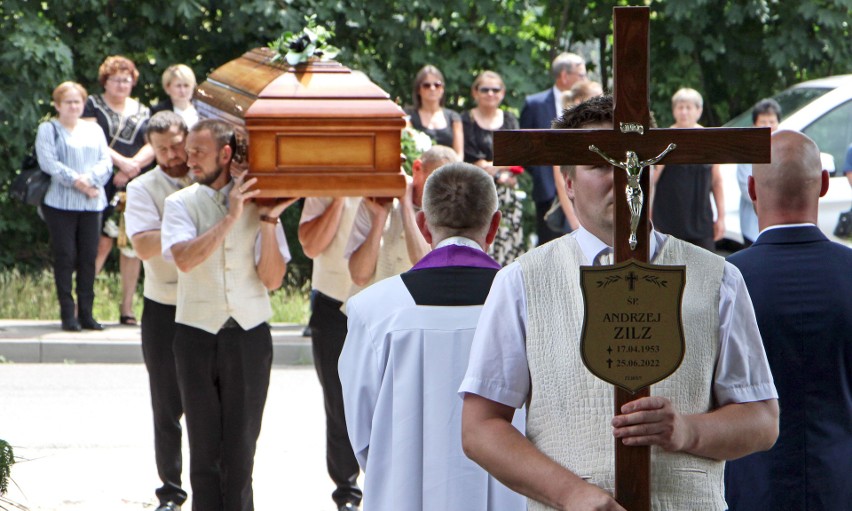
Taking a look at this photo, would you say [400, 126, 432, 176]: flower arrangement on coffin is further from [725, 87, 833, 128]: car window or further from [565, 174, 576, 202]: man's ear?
[725, 87, 833, 128]: car window

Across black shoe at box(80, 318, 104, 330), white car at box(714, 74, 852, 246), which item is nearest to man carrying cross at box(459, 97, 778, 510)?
black shoe at box(80, 318, 104, 330)

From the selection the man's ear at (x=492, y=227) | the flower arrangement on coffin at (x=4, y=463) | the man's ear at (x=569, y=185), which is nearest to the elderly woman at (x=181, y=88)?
the man's ear at (x=492, y=227)

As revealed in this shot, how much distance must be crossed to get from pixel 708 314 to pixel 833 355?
117 centimetres

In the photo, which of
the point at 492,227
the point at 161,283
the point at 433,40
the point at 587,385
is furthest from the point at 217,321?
the point at 433,40

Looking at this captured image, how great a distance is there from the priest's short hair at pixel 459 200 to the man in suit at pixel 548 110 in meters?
6.78

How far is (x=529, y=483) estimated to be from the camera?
2727mm

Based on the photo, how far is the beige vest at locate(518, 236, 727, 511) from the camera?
2723 millimetres

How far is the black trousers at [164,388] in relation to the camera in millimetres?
6070

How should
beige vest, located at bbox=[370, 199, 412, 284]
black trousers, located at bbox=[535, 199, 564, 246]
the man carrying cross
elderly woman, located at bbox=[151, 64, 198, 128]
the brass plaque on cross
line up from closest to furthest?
the brass plaque on cross
the man carrying cross
beige vest, located at bbox=[370, 199, 412, 284]
elderly woman, located at bbox=[151, 64, 198, 128]
black trousers, located at bbox=[535, 199, 564, 246]

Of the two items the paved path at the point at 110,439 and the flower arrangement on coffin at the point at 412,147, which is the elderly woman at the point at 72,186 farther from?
the flower arrangement on coffin at the point at 412,147

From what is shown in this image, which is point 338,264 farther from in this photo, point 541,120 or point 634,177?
point 541,120

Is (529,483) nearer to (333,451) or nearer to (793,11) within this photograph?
(333,451)

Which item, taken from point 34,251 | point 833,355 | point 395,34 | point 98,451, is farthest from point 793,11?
point 833,355

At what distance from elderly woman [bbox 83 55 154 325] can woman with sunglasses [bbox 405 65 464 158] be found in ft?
7.11
